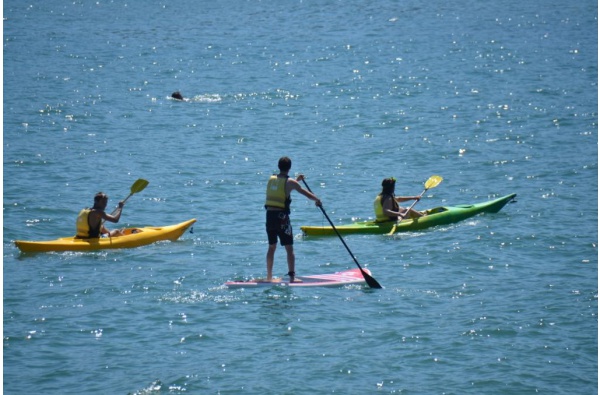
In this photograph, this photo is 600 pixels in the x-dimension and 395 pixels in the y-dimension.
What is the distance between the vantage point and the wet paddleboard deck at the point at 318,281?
14336 mm

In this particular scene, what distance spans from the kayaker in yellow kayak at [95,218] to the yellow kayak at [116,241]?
0.10m

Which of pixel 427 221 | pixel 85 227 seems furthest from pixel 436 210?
pixel 85 227

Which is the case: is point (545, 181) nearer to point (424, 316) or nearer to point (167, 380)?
point (424, 316)

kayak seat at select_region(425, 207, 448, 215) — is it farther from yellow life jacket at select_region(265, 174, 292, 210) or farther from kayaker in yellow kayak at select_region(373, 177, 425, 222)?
yellow life jacket at select_region(265, 174, 292, 210)

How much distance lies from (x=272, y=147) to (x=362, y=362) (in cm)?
1374

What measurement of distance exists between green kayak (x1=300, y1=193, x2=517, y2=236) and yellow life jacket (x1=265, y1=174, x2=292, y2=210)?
10.6 ft

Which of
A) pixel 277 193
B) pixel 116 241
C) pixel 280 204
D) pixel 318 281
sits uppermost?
pixel 277 193

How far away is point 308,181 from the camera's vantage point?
72.5ft

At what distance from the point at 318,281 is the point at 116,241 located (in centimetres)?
348

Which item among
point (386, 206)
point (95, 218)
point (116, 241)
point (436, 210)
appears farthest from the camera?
point (436, 210)

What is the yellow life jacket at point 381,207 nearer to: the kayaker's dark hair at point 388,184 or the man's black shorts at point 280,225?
the kayaker's dark hair at point 388,184

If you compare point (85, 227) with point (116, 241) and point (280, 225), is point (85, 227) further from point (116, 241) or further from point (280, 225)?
point (280, 225)

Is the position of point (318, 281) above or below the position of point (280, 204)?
below

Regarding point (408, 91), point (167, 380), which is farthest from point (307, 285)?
point (408, 91)
